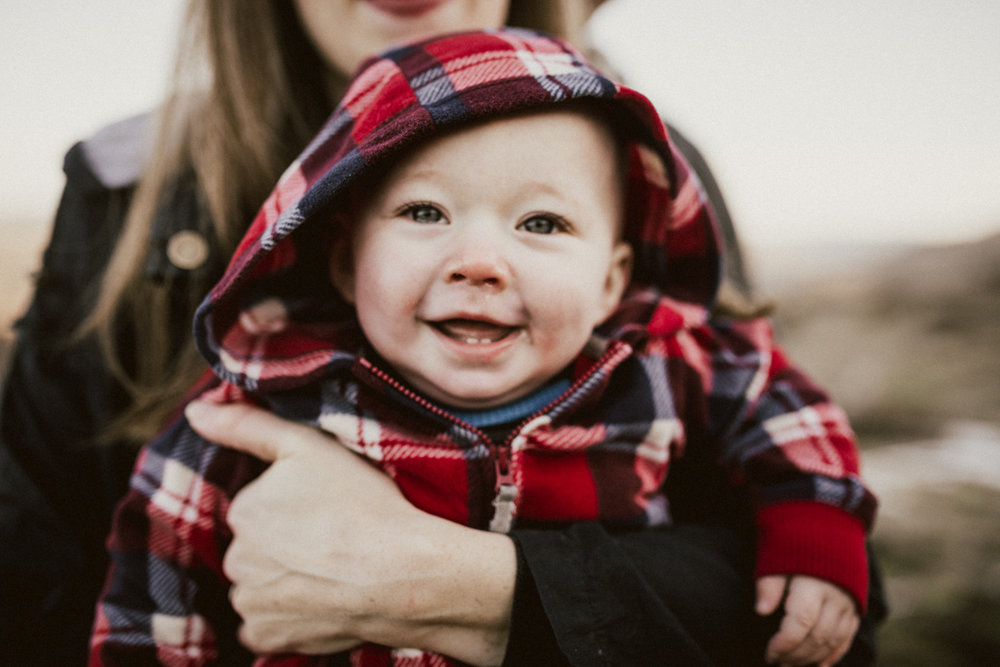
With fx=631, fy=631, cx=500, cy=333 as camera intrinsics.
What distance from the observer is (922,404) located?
3.56 metres

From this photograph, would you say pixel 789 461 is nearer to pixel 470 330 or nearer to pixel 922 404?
pixel 470 330

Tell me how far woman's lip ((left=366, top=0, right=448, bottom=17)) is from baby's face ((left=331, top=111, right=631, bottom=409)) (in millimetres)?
515

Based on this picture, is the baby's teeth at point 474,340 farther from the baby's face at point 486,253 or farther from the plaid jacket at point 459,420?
the plaid jacket at point 459,420

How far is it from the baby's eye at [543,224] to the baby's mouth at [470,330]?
16cm

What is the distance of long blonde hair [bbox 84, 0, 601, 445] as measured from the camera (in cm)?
131

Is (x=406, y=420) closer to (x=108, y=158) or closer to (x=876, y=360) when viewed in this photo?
(x=108, y=158)

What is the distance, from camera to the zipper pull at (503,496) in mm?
1040

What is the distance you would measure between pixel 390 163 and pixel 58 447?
0.99 metres

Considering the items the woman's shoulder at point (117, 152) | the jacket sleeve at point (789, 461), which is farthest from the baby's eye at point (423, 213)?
the woman's shoulder at point (117, 152)

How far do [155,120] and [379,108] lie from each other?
73 cm

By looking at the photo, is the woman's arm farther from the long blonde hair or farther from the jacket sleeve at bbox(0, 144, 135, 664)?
the jacket sleeve at bbox(0, 144, 135, 664)

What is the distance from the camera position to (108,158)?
1.39 metres

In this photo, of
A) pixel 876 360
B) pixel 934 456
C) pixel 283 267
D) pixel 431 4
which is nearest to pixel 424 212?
pixel 283 267

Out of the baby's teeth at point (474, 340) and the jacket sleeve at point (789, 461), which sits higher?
the baby's teeth at point (474, 340)
